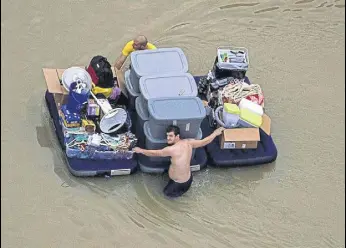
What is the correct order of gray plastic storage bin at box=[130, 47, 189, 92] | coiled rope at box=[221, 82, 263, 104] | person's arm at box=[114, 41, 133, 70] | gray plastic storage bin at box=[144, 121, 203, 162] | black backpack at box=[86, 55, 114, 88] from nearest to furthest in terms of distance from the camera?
gray plastic storage bin at box=[144, 121, 203, 162]
black backpack at box=[86, 55, 114, 88]
gray plastic storage bin at box=[130, 47, 189, 92]
coiled rope at box=[221, 82, 263, 104]
person's arm at box=[114, 41, 133, 70]

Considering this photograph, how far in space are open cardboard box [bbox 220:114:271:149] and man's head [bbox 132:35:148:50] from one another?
1.22 m

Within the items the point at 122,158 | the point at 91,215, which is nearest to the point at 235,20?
the point at 122,158

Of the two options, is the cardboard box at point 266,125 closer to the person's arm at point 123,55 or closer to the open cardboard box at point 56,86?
the person's arm at point 123,55

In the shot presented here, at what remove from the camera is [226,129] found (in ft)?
25.7

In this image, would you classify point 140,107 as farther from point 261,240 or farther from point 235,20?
point 235,20

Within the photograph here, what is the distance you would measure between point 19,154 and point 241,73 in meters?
2.37

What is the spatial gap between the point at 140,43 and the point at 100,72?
0.62 metres

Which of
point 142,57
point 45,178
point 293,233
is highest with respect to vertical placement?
point 142,57

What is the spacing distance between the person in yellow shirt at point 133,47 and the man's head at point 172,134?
1185 mm

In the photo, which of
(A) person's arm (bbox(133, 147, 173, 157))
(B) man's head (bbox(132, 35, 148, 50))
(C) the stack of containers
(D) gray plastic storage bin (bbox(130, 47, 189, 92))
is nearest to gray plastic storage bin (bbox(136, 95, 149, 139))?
(C) the stack of containers

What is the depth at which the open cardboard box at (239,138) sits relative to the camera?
778 cm

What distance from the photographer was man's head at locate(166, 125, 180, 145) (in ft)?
23.9

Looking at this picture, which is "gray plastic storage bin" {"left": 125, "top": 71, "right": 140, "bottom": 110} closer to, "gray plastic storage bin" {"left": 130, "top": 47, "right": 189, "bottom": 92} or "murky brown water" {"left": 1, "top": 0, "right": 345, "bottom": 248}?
"gray plastic storage bin" {"left": 130, "top": 47, "right": 189, "bottom": 92}

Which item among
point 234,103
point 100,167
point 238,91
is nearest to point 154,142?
point 100,167
